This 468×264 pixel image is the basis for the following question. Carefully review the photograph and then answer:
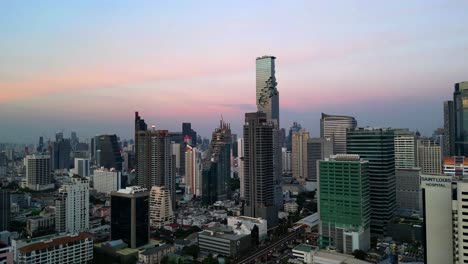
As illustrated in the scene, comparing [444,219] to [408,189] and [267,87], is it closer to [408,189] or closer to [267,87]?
[408,189]

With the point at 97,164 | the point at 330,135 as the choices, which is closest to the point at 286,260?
the point at 330,135

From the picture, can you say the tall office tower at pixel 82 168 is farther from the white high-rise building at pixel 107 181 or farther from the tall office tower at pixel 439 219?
the tall office tower at pixel 439 219

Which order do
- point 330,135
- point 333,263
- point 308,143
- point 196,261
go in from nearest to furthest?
point 333,263
point 196,261
point 308,143
point 330,135

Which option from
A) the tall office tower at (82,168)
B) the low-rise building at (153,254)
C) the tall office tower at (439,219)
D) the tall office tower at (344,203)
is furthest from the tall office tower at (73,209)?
the tall office tower at (82,168)

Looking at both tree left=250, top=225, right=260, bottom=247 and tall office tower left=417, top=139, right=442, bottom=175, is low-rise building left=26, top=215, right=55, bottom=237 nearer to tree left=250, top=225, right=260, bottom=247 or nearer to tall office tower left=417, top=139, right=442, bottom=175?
tree left=250, top=225, right=260, bottom=247

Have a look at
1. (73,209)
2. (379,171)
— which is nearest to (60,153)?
(73,209)

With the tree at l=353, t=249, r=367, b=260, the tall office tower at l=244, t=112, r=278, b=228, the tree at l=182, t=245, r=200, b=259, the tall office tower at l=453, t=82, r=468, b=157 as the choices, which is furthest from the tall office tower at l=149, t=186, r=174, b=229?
the tall office tower at l=453, t=82, r=468, b=157

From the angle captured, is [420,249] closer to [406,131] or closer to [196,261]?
[196,261]
